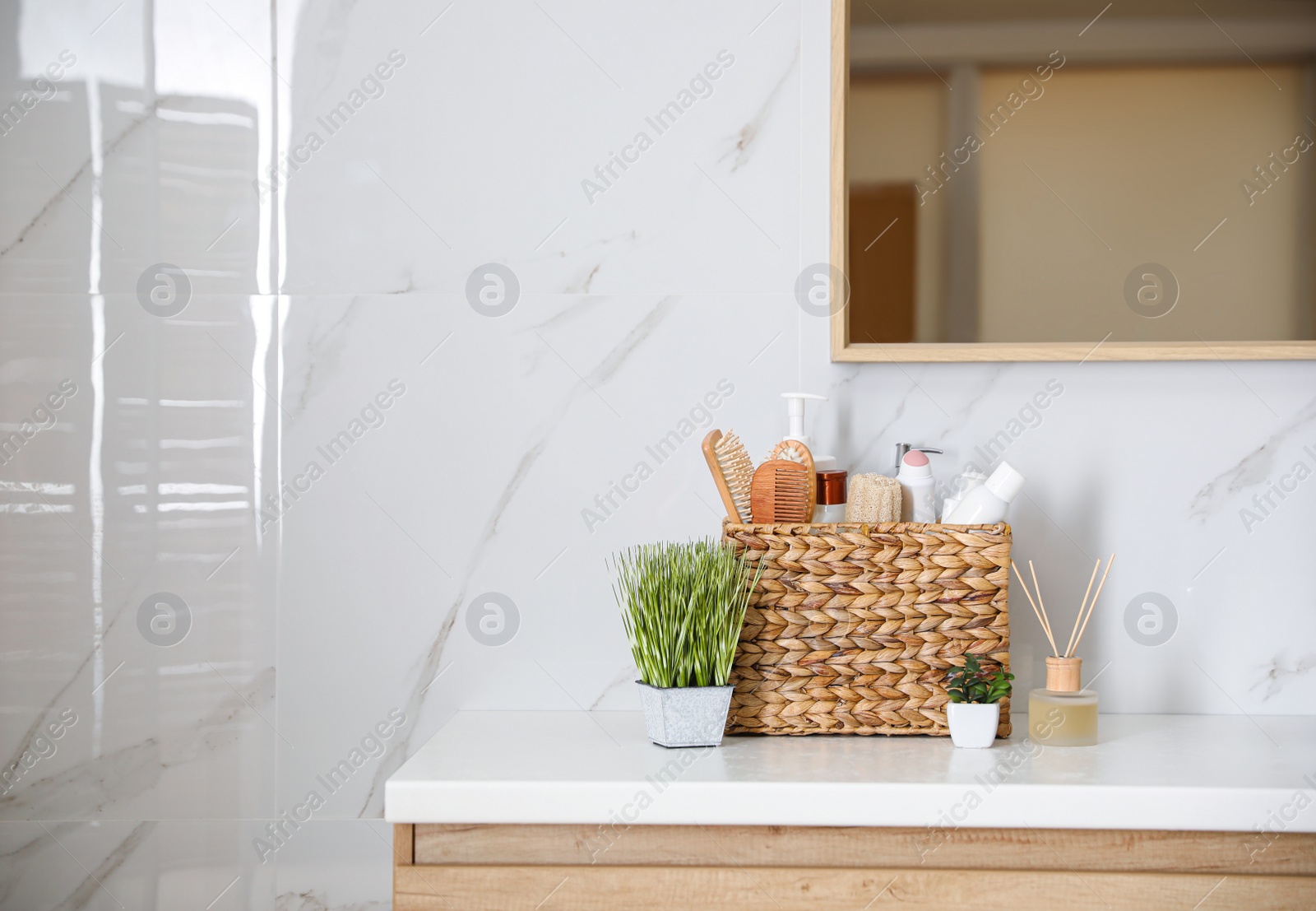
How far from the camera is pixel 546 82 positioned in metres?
1.06

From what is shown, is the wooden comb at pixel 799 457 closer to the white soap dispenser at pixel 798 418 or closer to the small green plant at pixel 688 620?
the white soap dispenser at pixel 798 418

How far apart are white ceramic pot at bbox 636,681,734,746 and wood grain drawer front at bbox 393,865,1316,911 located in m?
0.12

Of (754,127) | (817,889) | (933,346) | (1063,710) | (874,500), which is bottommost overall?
(817,889)

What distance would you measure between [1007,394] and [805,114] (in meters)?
0.39

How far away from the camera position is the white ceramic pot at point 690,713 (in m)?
0.83

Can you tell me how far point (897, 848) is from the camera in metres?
0.73

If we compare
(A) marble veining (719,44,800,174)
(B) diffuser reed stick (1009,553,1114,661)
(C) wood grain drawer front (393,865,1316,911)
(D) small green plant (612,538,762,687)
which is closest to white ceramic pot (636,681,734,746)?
(D) small green plant (612,538,762,687)

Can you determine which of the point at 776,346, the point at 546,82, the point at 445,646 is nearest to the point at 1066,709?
the point at 776,346

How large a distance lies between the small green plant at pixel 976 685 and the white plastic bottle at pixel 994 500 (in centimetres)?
14

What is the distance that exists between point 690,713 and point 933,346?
0.48 meters

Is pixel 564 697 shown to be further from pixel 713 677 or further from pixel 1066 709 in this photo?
pixel 1066 709

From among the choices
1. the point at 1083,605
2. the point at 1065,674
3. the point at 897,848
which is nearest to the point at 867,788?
the point at 897,848

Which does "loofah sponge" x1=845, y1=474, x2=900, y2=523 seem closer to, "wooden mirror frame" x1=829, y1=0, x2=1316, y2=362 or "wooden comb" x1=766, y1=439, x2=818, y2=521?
"wooden comb" x1=766, y1=439, x2=818, y2=521

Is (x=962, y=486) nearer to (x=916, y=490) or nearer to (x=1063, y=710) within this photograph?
(x=916, y=490)
